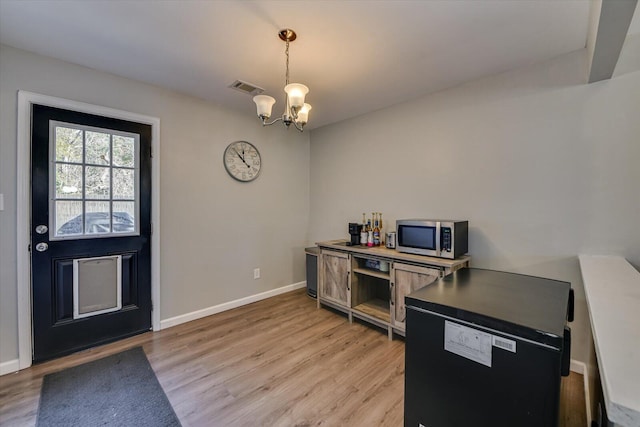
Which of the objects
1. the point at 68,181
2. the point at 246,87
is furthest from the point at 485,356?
the point at 68,181

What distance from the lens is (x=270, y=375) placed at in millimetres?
2051

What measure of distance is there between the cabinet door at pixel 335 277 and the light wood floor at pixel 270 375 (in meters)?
0.26

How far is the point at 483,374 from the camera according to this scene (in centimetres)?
104

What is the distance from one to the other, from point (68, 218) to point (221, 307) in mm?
1722

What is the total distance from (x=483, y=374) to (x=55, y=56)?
3563 millimetres

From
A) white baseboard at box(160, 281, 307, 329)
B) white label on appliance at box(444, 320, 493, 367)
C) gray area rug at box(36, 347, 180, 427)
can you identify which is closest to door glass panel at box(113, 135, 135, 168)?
white baseboard at box(160, 281, 307, 329)

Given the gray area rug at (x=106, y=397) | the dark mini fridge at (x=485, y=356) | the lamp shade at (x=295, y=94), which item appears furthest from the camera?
the lamp shade at (x=295, y=94)

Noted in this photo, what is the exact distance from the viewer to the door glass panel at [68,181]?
2250 millimetres

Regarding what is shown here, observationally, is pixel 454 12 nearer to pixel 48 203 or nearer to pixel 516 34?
pixel 516 34

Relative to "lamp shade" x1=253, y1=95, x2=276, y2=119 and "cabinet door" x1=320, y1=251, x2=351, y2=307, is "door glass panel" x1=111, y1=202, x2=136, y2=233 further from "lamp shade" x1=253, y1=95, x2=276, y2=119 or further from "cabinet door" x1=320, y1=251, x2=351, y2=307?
"cabinet door" x1=320, y1=251, x2=351, y2=307

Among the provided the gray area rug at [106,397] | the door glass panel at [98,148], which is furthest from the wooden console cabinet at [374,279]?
the door glass panel at [98,148]

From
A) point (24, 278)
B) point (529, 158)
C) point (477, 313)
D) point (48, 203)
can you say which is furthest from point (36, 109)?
point (529, 158)

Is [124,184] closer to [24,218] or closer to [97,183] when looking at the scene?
[97,183]

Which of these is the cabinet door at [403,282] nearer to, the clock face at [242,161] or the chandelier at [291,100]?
the chandelier at [291,100]
